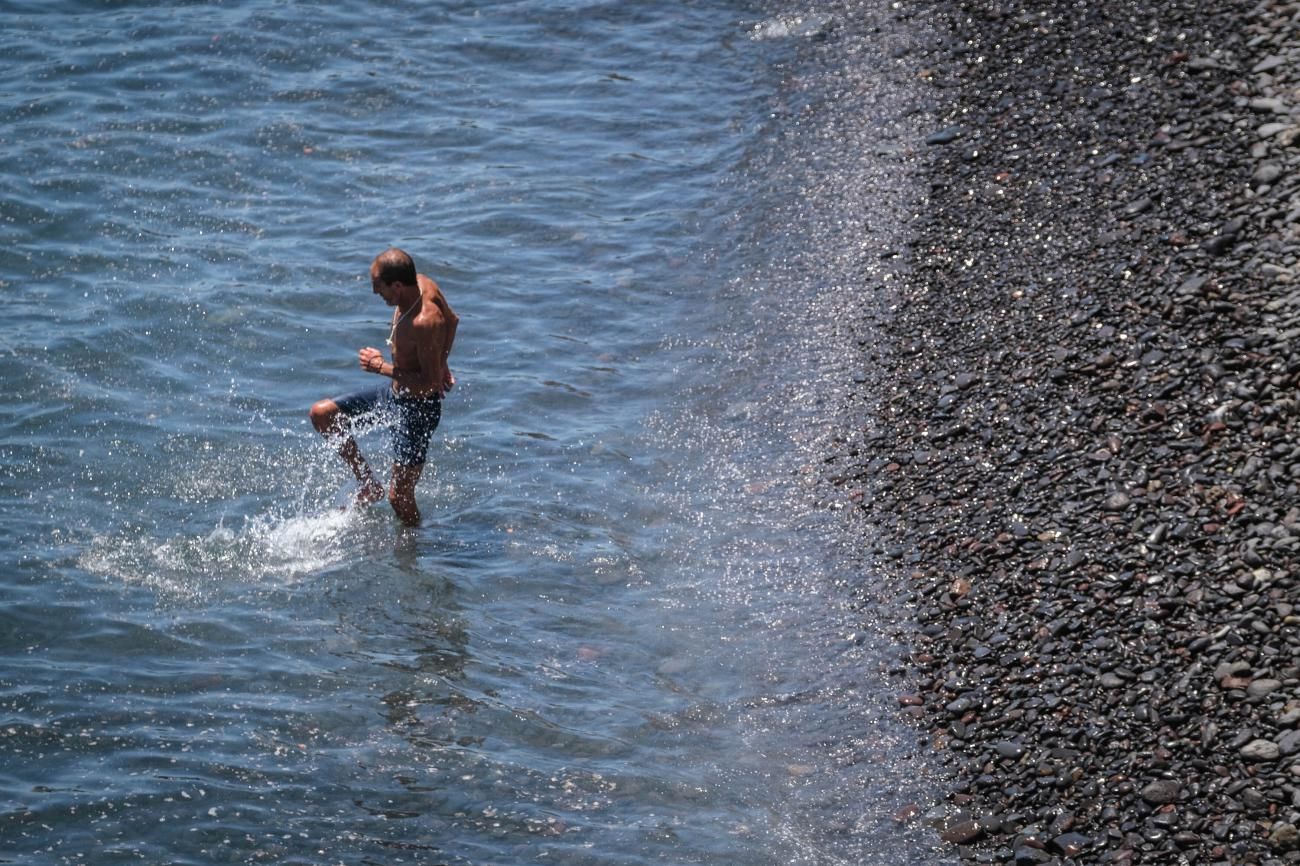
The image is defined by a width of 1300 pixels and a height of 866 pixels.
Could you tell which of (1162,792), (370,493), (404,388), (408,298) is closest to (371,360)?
(404,388)

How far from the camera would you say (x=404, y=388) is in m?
10.2

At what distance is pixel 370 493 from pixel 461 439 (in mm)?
1231

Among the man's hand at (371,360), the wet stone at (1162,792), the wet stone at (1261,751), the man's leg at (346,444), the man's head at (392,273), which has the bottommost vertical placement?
the wet stone at (1162,792)

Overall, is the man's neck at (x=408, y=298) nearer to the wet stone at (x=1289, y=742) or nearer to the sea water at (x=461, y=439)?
the sea water at (x=461, y=439)

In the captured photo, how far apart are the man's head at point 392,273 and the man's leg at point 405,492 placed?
135 cm

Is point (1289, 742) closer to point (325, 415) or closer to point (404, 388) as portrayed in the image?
point (404, 388)

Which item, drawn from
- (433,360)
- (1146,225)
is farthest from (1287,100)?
(433,360)

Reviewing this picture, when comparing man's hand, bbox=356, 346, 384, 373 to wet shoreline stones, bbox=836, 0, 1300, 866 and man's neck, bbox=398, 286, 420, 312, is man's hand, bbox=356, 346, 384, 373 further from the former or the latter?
wet shoreline stones, bbox=836, 0, 1300, 866

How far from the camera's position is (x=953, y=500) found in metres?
9.78

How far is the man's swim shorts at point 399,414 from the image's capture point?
404 inches

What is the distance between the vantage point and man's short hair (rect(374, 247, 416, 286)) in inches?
383

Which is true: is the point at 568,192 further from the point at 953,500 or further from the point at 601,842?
the point at 601,842

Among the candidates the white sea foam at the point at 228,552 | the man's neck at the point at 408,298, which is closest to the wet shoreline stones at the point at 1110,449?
the man's neck at the point at 408,298

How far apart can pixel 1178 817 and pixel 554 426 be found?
631 cm
